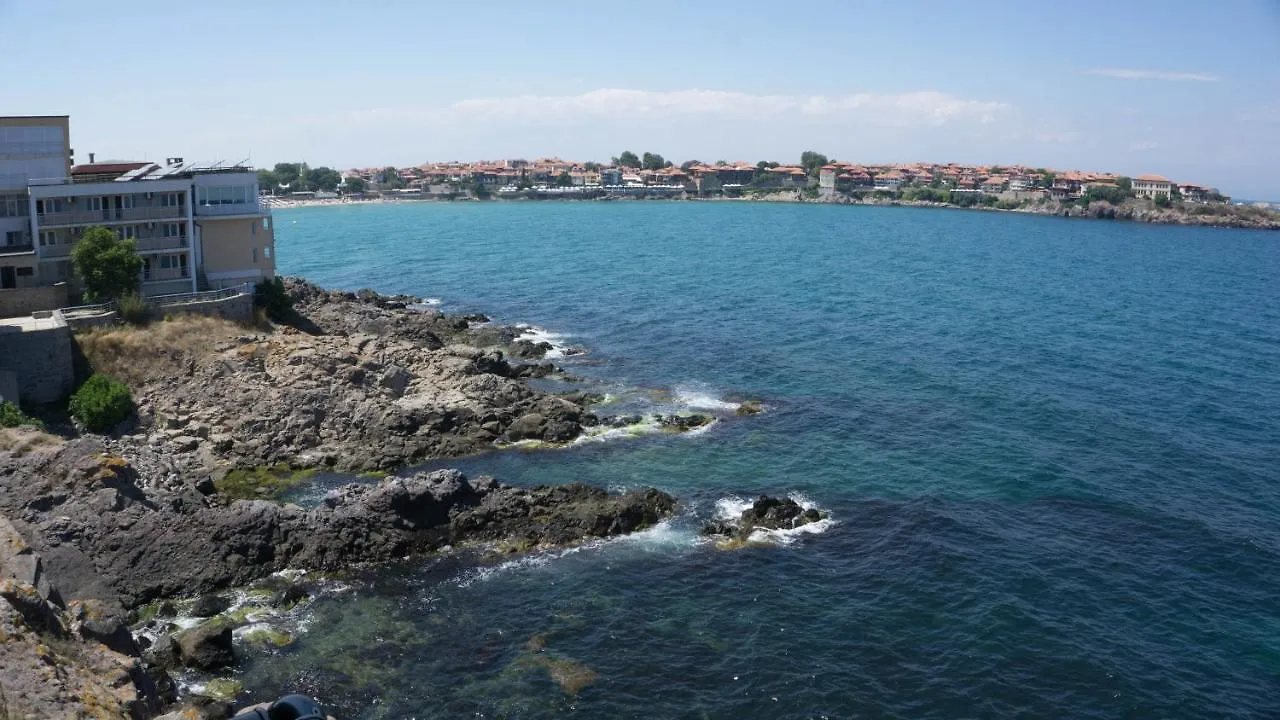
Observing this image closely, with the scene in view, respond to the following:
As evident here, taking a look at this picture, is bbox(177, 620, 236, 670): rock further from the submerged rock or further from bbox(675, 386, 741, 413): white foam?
bbox(675, 386, 741, 413): white foam

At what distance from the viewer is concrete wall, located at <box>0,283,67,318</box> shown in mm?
54219

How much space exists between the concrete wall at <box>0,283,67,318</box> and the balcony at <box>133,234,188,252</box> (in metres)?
5.84

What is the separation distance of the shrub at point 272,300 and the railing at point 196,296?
0.93 m

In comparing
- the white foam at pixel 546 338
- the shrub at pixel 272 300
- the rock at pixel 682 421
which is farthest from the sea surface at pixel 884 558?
the shrub at pixel 272 300

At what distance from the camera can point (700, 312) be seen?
324ft

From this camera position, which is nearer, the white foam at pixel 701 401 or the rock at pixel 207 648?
the rock at pixel 207 648

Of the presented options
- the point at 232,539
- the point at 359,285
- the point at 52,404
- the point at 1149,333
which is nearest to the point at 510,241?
the point at 359,285

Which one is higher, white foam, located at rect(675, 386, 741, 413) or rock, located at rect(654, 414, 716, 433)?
white foam, located at rect(675, 386, 741, 413)

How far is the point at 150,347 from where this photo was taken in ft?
179

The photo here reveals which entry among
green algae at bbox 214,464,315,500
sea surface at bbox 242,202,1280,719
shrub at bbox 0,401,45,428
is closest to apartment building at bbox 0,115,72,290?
shrub at bbox 0,401,45,428

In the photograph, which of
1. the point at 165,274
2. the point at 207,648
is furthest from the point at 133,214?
the point at 207,648

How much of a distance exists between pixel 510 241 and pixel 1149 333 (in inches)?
4653

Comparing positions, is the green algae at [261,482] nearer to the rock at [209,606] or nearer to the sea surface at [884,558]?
the sea surface at [884,558]

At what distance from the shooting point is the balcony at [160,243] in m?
61.0
